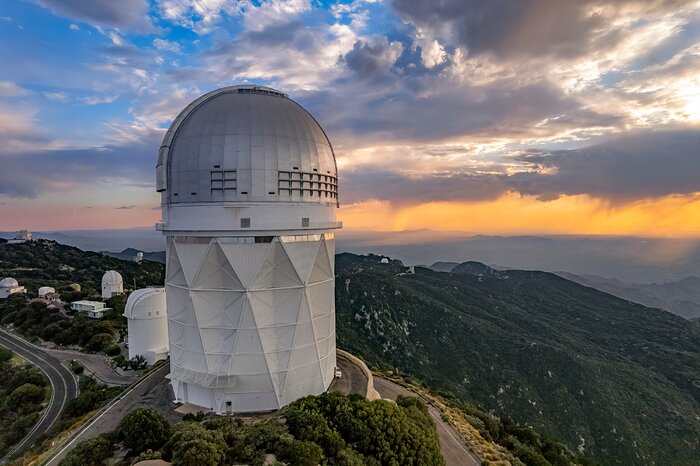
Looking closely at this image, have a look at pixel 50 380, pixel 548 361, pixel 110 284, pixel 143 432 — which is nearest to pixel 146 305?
pixel 50 380

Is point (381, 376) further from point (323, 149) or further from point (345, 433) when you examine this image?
point (323, 149)

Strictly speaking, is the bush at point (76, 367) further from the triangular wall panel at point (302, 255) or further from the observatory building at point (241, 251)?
the triangular wall panel at point (302, 255)

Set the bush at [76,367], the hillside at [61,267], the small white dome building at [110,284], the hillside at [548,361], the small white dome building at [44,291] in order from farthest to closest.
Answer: the hillside at [61,267] < the small white dome building at [110,284] < the small white dome building at [44,291] < the hillside at [548,361] < the bush at [76,367]

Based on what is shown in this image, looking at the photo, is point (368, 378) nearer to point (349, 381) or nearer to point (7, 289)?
point (349, 381)

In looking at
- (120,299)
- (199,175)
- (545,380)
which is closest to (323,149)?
(199,175)

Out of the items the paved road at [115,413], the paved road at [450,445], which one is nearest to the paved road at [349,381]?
the paved road at [450,445]

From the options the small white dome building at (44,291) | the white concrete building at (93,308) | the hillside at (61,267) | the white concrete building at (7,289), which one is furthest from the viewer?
the hillside at (61,267)
